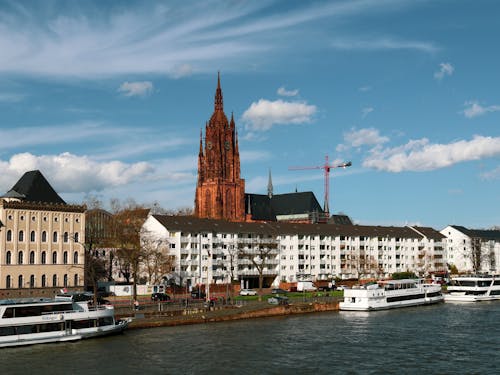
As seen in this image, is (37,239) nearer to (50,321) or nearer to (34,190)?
(34,190)

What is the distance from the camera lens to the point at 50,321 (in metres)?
70.2

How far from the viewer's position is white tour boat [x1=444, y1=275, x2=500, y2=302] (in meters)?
126

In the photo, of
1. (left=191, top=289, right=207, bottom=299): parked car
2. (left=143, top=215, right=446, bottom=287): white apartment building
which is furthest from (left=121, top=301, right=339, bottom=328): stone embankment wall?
(left=143, top=215, right=446, bottom=287): white apartment building

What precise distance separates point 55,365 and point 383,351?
Answer: 30278 millimetres

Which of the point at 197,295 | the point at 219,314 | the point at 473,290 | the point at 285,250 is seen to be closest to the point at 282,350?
the point at 219,314

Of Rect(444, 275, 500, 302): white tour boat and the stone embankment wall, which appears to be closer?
the stone embankment wall

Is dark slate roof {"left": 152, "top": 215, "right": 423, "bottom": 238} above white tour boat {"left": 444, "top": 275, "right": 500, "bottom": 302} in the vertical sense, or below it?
above

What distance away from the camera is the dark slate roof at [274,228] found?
138875 millimetres

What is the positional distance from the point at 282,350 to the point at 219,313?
2576cm

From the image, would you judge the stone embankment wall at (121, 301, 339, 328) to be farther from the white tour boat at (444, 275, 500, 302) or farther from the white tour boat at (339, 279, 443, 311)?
the white tour boat at (444, 275, 500, 302)

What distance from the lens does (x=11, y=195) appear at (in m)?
111

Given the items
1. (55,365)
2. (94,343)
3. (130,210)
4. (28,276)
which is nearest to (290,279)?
(130,210)

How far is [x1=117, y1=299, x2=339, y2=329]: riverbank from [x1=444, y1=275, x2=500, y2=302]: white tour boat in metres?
33.5

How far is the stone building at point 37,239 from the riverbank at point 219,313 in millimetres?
26424
